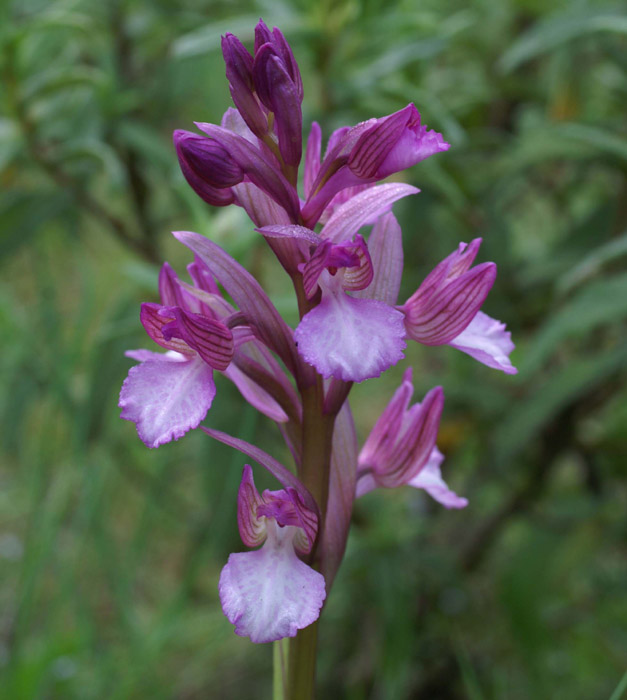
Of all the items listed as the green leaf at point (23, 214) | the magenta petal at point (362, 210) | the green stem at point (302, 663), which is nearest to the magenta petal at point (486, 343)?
the magenta petal at point (362, 210)

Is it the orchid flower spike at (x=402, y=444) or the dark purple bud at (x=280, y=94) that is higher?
the dark purple bud at (x=280, y=94)

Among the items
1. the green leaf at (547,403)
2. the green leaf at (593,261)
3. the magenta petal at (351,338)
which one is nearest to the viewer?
the magenta petal at (351,338)

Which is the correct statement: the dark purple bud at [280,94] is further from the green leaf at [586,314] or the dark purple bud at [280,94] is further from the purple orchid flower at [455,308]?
the green leaf at [586,314]

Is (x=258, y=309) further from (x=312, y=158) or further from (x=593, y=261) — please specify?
(x=593, y=261)

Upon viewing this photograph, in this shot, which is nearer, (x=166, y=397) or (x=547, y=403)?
(x=166, y=397)

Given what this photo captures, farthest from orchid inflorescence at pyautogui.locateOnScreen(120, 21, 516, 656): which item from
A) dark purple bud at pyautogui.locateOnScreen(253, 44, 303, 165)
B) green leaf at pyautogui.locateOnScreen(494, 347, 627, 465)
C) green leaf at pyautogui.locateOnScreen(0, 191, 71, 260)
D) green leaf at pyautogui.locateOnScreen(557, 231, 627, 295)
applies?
green leaf at pyautogui.locateOnScreen(0, 191, 71, 260)

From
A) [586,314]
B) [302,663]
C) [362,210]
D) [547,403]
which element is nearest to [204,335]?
[362,210]

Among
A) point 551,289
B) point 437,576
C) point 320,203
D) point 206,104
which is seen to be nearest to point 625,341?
point 551,289
